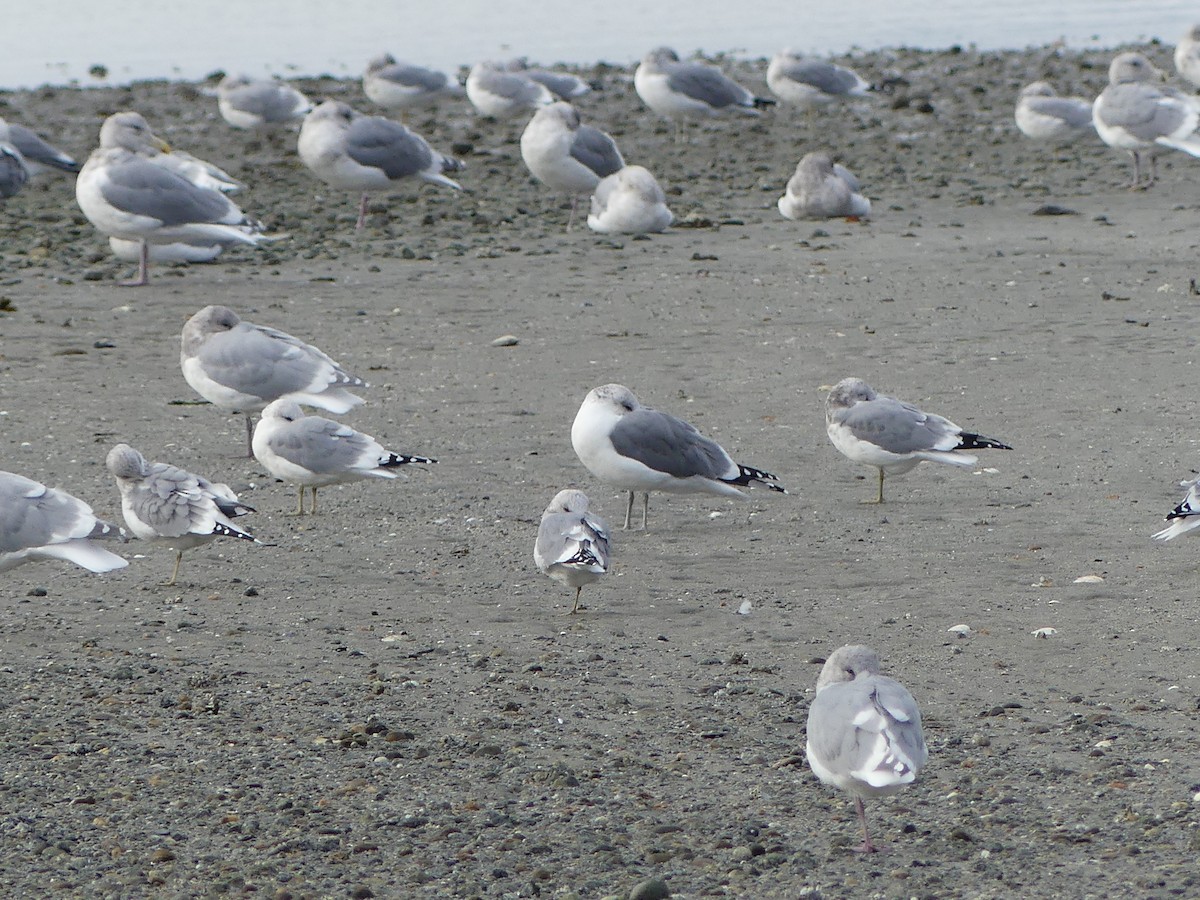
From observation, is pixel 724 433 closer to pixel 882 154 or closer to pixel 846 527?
pixel 846 527

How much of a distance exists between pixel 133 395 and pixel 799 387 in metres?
3.86

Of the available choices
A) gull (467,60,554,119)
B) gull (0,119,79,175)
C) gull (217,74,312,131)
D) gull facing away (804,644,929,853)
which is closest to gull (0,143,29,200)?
gull (0,119,79,175)

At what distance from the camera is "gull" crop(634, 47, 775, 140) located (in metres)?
20.0

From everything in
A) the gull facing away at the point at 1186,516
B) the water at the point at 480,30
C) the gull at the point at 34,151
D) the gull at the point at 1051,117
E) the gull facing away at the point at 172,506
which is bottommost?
the water at the point at 480,30

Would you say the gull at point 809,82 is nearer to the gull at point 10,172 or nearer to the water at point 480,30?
the water at point 480,30

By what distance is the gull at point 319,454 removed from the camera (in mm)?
8195

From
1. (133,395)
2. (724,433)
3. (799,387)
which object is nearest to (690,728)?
(724,433)

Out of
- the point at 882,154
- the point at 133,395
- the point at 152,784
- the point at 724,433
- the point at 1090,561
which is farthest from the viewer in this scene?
the point at 882,154

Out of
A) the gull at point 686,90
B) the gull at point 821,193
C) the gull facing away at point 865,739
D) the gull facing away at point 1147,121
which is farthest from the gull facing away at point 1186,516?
the gull at point 686,90

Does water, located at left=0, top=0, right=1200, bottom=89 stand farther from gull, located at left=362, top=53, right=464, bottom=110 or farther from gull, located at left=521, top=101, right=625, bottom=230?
gull, located at left=521, top=101, right=625, bottom=230

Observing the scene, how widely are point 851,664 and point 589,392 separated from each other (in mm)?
4363

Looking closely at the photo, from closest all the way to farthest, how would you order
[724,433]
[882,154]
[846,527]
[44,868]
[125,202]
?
[44,868]
[846,527]
[724,433]
[125,202]
[882,154]

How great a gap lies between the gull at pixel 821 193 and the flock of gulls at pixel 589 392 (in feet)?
0.06

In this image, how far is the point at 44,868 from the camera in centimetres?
477
